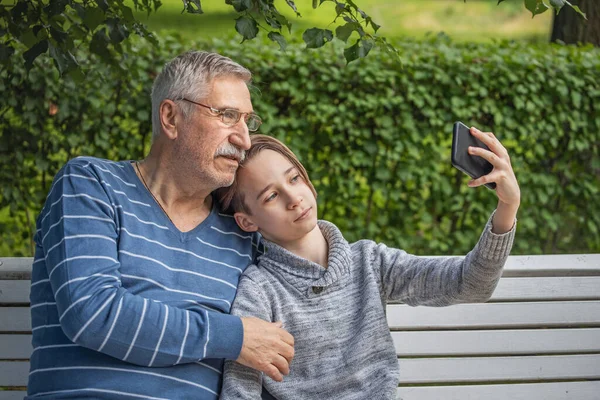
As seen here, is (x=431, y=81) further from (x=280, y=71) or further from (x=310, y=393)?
(x=310, y=393)

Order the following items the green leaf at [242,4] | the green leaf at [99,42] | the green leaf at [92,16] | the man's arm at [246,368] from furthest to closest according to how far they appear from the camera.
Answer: the green leaf at [99,42]
the green leaf at [92,16]
the green leaf at [242,4]
the man's arm at [246,368]

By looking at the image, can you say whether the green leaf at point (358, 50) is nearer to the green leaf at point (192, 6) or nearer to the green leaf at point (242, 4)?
the green leaf at point (242, 4)

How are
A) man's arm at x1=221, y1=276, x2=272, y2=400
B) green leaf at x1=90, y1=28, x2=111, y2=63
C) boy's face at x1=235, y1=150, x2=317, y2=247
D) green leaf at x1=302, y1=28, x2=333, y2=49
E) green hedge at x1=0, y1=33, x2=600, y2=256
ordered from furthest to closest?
green hedge at x1=0, y1=33, x2=600, y2=256 < green leaf at x1=90, y1=28, x2=111, y2=63 < green leaf at x1=302, y1=28, x2=333, y2=49 < boy's face at x1=235, y1=150, x2=317, y2=247 < man's arm at x1=221, y1=276, x2=272, y2=400

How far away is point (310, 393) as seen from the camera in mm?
2271

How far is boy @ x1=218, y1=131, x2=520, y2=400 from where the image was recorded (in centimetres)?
225

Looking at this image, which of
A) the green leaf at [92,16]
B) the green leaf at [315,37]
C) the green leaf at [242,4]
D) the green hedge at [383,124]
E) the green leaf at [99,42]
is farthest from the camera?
the green hedge at [383,124]

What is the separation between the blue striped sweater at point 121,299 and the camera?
6.51ft

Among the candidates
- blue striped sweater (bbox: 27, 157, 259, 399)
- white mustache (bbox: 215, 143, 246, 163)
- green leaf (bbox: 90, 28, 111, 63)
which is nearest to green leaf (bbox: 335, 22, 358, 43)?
white mustache (bbox: 215, 143, 246, 163)

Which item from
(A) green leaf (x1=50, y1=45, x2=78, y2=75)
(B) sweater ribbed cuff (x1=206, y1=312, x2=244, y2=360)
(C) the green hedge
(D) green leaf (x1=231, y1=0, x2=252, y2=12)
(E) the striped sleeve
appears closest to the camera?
(E) the striped sleeve

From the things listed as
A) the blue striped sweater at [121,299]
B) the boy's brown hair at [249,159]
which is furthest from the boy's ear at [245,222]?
the blue striped sweater at [121,299]

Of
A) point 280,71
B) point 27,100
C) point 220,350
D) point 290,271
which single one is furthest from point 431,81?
point 220,350

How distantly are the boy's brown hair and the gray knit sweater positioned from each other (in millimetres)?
183

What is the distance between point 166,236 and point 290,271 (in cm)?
37

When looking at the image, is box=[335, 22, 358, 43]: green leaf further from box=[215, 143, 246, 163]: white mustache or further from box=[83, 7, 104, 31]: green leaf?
box=[83, 7, 104, 31]: green leaf
